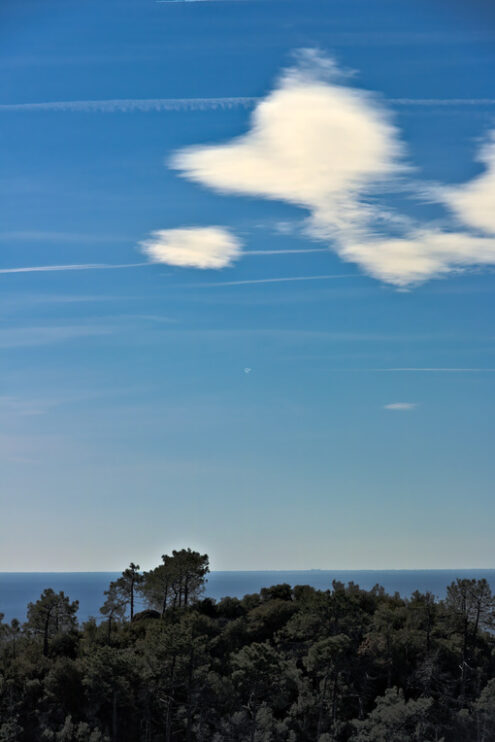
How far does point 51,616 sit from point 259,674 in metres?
30.4

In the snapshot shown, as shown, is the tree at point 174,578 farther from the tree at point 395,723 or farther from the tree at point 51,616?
the tree at point 395,723

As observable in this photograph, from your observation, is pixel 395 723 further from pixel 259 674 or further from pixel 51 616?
pixel 51 616

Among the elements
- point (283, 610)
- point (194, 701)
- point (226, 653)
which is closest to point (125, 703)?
point (194, 701)

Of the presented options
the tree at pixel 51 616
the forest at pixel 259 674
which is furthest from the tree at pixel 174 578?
the tree at pixel 51 616

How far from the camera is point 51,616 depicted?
9388 centimetres

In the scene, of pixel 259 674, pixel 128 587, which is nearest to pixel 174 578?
pixel 128 587

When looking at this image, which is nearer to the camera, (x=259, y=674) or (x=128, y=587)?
(x=259, y=674)

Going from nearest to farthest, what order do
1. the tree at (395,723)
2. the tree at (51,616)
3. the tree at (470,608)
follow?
the tree at (395,723) → the tree at (470,608) → the tree at (51,616)

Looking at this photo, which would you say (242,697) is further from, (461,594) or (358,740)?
(461,594)

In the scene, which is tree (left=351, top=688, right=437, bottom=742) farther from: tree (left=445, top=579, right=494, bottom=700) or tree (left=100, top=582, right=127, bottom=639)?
tree (left=100, top=582, right=127, bottom=639)

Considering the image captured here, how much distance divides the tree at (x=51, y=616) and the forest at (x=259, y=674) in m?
0.15

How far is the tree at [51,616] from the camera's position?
93875 mm

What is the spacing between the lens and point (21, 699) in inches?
3029

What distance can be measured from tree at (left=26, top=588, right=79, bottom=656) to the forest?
0.51ft
